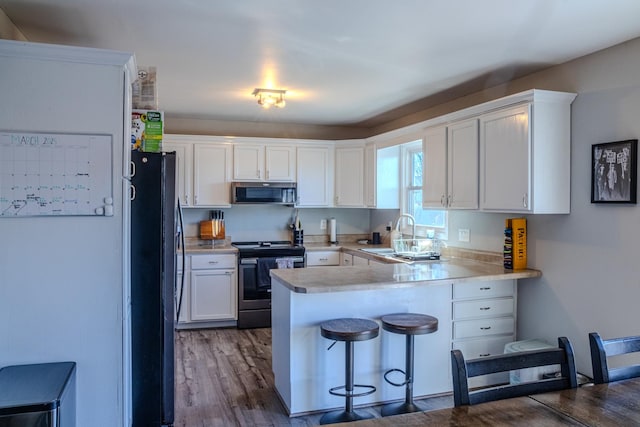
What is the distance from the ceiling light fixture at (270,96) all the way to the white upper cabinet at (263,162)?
4.08 ft

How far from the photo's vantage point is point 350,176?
18.6 feet

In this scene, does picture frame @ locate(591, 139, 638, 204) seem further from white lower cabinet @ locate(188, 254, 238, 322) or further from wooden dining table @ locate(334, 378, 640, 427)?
white lower cabinet @ locate(188, 254, 238, 322)

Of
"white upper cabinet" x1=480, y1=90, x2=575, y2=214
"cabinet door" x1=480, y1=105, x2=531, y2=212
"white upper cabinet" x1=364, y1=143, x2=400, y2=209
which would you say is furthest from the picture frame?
"white upper cabinet" x1=364, y1=143, x2=400, y2=209

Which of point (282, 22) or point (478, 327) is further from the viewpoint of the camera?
point (478, 327)

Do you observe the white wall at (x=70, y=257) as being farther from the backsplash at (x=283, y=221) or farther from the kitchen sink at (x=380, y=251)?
the backsplash at (x=283, y=221)

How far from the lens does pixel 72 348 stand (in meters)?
2.30

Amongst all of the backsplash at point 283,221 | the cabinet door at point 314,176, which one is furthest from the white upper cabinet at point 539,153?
the cabinet door at point 314,176

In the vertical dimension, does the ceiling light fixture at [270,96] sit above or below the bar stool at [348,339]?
above

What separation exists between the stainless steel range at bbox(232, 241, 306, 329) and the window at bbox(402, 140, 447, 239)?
153cm

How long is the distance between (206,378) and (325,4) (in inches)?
114

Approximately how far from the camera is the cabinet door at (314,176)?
18.6 feet

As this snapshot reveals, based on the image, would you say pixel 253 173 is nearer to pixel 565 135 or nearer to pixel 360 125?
pixel 360 125

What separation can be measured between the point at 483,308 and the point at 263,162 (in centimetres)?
309

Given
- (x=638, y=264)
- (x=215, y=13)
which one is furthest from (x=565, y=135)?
(x=215, y=13)
